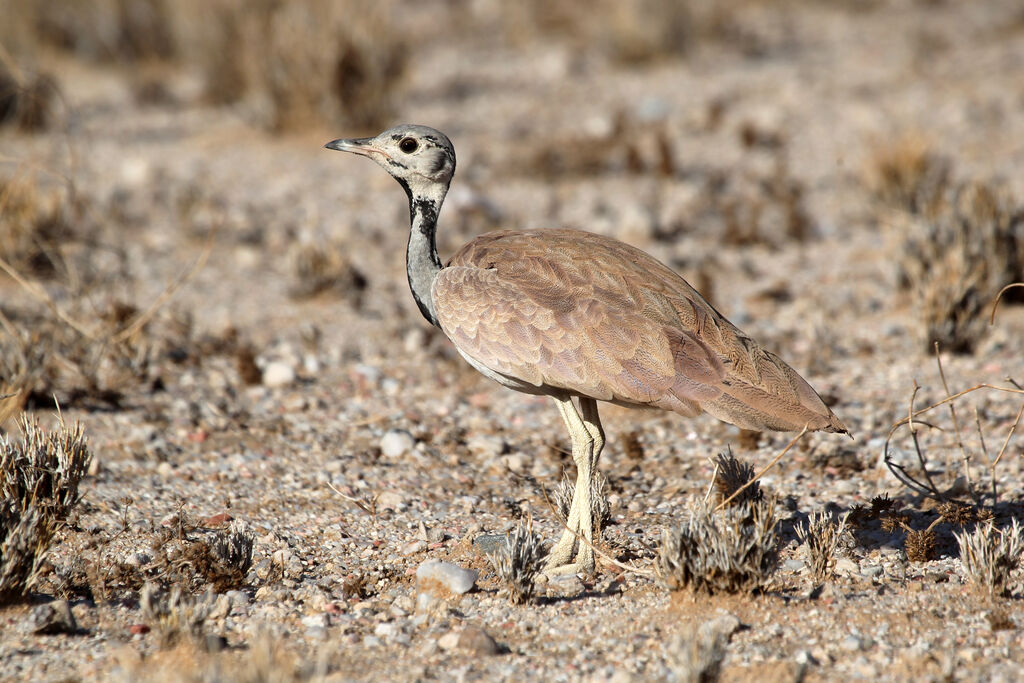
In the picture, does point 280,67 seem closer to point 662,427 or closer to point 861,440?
point 662,427

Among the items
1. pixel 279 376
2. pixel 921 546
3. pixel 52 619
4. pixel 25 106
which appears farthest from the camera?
pixel 25 106

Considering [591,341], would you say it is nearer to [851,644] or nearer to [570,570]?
[570,570]

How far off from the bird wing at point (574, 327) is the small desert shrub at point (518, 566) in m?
0.58

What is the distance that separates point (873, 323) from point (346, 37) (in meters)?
5.52

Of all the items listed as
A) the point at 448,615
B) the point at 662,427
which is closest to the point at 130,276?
the point at 662,427

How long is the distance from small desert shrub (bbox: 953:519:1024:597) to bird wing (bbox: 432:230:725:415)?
1.05 meters

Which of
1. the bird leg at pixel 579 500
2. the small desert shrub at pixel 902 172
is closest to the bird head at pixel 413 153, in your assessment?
the bird leg at pixel 579 500

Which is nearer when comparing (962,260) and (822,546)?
(822,546)

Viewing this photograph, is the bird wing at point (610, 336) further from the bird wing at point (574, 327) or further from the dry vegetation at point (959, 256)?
the dry vegetation at point (959, 256)

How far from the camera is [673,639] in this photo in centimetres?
340

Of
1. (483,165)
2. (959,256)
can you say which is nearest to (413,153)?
(959,256)

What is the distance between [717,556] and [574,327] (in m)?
0.97

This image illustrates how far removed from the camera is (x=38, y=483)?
3.97 meters

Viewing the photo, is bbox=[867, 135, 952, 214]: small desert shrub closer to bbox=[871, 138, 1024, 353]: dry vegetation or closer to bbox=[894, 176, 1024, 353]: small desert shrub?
bbox=[871, 138, 1024, 353]: dry vegetation
